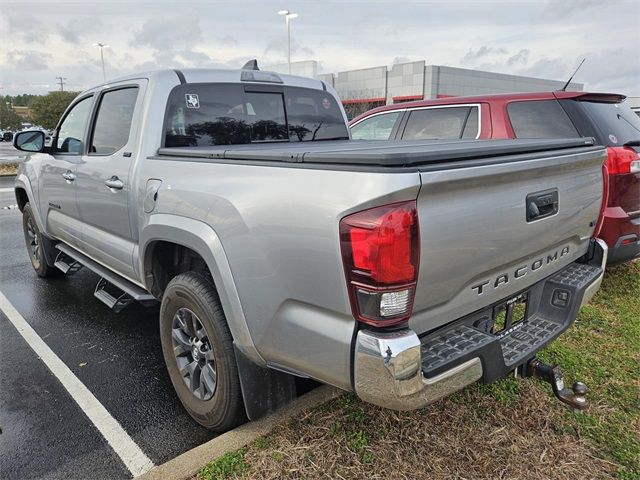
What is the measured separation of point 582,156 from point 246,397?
84.3 inches

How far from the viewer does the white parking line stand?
2554mm

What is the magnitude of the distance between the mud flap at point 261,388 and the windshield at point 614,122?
3.62 m

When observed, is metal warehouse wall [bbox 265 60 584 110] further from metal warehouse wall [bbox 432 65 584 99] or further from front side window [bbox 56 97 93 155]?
front side window [bbox 56 97 93 155]

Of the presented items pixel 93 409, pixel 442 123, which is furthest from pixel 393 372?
pixel 442 123

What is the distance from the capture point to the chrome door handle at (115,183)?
3195 millimetres

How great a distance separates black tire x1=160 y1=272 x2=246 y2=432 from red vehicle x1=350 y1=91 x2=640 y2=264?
11.0 ft

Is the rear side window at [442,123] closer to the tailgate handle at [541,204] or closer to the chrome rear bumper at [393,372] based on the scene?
the tailgate handle at [541,204]

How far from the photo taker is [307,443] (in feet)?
8.13

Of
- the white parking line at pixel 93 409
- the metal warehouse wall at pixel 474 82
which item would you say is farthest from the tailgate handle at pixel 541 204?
the metal warehouse wall at pixel 474 82

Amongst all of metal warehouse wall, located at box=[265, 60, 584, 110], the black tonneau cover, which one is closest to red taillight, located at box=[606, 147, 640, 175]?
the black tonneau cover

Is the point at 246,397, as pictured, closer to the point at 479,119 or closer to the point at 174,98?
the point at 174,98

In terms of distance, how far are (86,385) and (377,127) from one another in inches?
186

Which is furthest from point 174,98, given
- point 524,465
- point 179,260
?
point 524,465

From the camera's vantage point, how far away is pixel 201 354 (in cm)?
270
